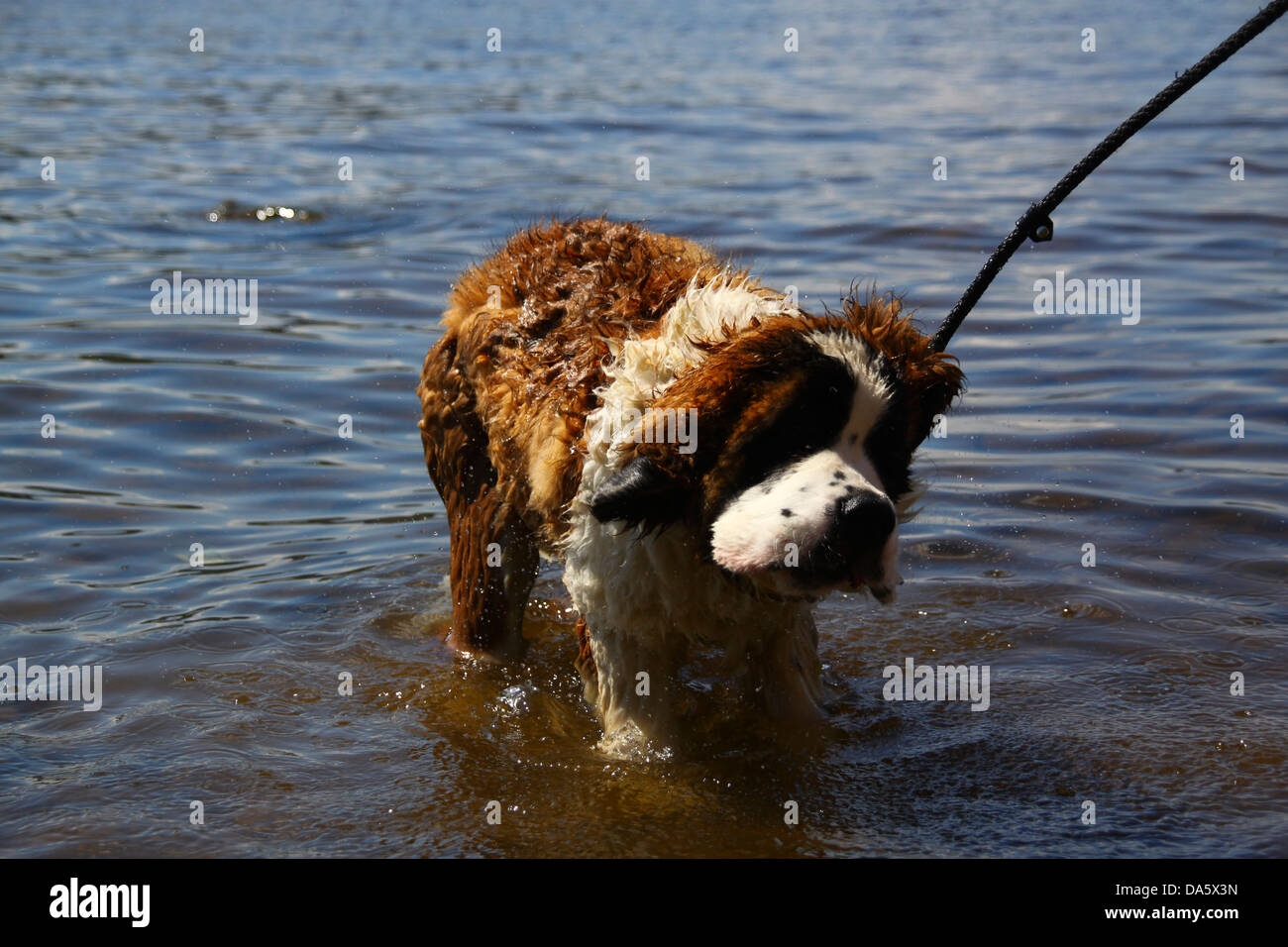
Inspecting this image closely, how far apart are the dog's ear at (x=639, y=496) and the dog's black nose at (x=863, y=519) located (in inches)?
23.1

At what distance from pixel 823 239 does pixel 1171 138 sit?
6.41m

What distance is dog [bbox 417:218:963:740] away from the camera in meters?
4.20

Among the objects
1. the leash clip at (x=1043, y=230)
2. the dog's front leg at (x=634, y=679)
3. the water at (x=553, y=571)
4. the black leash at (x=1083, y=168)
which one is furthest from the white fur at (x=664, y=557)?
the leash clip at (x=1043, y=230)

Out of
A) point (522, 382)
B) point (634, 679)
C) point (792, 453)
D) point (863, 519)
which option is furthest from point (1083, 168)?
point (634, 679)

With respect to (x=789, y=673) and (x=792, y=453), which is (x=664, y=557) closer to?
(x=792, y=453)

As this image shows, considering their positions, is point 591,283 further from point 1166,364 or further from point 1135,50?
point 1135,50

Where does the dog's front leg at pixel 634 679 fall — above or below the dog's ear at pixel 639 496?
below

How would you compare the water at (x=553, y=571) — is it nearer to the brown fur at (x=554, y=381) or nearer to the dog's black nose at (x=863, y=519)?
A: the brown fur at (x=554, y=381)

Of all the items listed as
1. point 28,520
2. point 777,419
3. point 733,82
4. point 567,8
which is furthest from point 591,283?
point 567,8

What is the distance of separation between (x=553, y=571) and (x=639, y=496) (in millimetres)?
3213

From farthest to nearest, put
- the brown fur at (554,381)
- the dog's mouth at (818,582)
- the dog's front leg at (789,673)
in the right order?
the dog's front leg at (789,673) < the brown fur at (554,381) < the dog's mouth at (818,582)

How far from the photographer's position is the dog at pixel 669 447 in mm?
4195

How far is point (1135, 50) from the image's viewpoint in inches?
861

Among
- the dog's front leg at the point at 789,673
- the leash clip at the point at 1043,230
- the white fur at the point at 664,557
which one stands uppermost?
the leash clip at the point at 1043,230
